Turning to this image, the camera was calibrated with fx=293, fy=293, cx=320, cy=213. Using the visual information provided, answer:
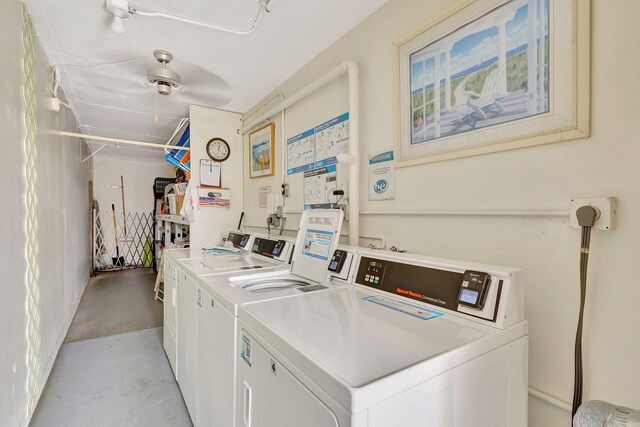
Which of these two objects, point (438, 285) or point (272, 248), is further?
point (272, 248)

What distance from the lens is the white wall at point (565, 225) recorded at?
0.87 meters

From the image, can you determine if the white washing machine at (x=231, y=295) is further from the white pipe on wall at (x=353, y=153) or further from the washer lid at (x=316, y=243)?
the white pipe on wall at (x=353, y=153)

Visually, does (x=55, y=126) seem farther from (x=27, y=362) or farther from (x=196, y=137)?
(x=27, y=362)

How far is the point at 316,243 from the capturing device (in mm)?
1646

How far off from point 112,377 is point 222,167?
2149mm

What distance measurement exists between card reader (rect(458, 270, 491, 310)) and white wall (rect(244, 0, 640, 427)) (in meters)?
0.27

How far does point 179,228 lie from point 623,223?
4.95 metres

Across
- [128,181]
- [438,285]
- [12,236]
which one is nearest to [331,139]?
Answer: [438,285]

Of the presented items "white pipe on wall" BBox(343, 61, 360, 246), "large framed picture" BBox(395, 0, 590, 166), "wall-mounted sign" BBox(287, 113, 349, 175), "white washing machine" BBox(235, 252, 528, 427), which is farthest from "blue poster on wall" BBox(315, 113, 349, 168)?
"white washing machine" BBox(235, 252, 528, 427)

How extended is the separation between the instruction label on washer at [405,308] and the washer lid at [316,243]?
15.2 inches

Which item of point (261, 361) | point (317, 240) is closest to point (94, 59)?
point (317, 240)

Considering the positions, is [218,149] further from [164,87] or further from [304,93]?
[304,93]

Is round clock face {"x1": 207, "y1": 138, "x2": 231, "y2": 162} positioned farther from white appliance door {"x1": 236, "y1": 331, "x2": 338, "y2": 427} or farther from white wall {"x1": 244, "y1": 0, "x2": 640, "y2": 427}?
white appliance door {"x1": 236, "y1": 331, "x2": 338, "y2": 427}

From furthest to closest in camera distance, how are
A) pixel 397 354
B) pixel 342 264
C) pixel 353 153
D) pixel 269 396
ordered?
1. pixel 353 153
2. pixel 342 264
3. pixel 269 396
4. pixel 397 354
